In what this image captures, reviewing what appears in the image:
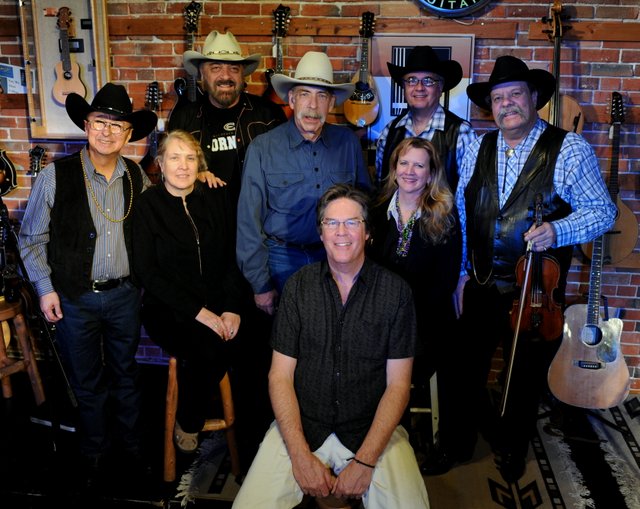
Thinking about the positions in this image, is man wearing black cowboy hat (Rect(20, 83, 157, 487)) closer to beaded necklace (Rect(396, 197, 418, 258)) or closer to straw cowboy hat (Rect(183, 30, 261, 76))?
straw cowboy hat (Rect(183, 30, 261, 76))

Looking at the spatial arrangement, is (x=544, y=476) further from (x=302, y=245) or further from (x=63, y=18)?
(x=63, y=18)

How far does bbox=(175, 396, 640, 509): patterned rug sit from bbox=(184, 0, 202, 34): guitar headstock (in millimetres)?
2235

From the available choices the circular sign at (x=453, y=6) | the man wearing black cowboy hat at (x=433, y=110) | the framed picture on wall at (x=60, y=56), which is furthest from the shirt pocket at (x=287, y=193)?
the framed picture on wall at (x=60, y=56)

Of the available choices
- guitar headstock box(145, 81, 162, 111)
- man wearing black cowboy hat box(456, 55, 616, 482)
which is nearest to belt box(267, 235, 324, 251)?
man wearing black cowboy hat box(456, 55, 616, 482)

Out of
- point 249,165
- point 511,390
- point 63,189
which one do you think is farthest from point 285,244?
point 511,390

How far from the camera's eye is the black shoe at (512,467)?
2.78 m

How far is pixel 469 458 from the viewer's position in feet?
9.52

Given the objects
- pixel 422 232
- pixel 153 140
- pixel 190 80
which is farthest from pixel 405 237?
pixel 153 140

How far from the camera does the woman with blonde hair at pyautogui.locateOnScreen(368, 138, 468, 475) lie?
2523mm

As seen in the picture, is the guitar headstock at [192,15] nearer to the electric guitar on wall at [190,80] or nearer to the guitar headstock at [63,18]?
the electric guitar on wall at [190,80]

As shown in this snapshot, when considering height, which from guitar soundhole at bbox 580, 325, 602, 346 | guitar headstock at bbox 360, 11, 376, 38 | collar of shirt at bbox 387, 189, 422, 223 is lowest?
guitar soundhole at bbox 580, 325, 602, 346

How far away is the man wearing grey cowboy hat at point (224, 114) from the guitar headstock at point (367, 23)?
2.07ft

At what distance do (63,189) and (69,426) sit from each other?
130cm

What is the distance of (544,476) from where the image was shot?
279cm
